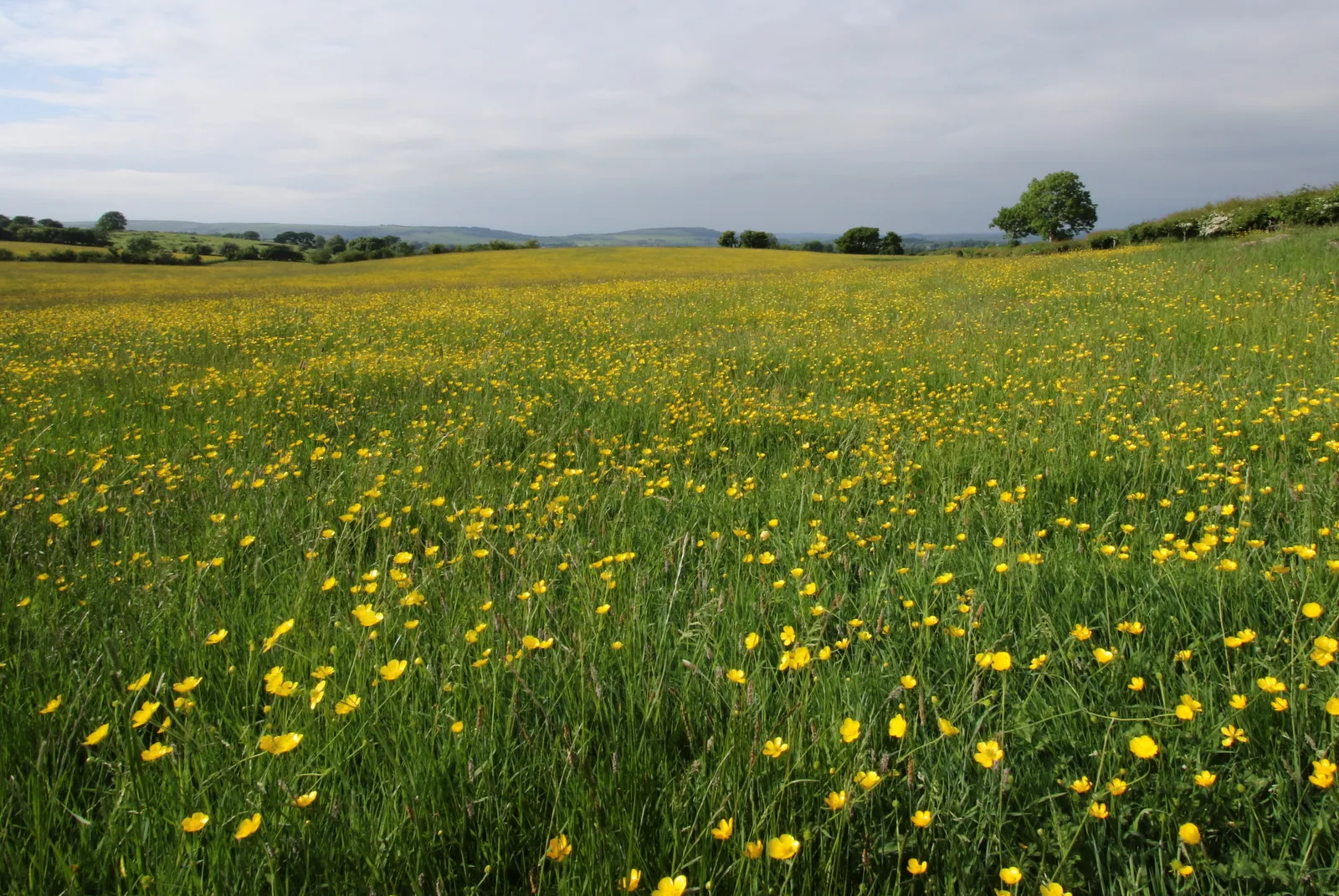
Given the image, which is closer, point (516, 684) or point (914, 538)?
point (516, 684)

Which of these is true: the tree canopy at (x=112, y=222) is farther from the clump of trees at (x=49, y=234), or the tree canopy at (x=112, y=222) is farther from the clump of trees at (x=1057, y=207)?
the clump of trees at (x=1057, y=207)

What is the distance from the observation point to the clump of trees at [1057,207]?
63.3m

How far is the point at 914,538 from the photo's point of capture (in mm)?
2838

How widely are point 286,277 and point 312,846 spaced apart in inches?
1450

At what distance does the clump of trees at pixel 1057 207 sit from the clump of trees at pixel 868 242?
12.8 m

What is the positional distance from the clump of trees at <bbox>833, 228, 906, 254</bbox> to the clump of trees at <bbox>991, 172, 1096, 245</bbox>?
41.9 ft

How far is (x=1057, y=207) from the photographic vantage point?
64.4m

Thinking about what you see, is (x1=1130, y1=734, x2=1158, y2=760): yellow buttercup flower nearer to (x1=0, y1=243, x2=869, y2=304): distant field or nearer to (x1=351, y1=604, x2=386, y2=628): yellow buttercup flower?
(x1=351, y1=604, x2=386, y2=628): yellow buttercup flower

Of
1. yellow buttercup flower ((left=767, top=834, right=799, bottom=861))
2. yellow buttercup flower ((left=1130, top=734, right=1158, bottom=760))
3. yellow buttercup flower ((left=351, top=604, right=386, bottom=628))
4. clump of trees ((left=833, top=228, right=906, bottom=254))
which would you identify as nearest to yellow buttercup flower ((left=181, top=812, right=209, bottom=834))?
yellow buttercup flower ((left=351, top=604, right=386, bottom=628))

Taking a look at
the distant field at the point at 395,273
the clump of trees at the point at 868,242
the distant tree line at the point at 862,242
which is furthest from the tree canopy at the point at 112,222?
the clump of trees at the point at 868,242

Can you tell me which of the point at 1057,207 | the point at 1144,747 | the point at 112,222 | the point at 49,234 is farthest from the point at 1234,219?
the point at 112,222

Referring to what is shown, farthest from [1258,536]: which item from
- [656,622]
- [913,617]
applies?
[656,622]

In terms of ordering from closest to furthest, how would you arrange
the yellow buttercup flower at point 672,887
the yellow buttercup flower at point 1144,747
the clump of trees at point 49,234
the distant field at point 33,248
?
the yellow buttercup flower at point 672,887 → the yellow buttercup flower at point 1144,747 → the distant field at point 33,248 → the clump of trees at point 49,234

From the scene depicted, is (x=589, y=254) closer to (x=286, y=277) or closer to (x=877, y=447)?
(x=286, y=277)
